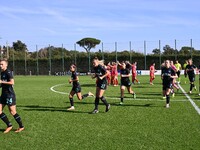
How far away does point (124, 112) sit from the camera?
12.1 meters

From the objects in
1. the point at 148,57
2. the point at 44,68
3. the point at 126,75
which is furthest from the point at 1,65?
the point at 44,68

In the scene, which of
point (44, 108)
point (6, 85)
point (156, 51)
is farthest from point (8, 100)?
point (156, 51)

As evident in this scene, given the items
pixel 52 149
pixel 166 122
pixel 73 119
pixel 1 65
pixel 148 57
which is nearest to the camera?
pixel 52 149

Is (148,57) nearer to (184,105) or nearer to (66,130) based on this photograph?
(184,105)

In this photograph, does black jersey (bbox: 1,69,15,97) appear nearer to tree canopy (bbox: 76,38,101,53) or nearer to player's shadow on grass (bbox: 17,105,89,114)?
player's shadow on grass (bbox: 17,105,89,114)

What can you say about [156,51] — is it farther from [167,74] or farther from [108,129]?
[108,129]

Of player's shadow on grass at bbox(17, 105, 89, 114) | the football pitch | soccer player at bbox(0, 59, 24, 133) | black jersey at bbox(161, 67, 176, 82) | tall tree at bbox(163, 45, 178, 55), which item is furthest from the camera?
tall tree at bbox(163, 45, 178, 55)

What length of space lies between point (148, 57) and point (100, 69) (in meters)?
41.0

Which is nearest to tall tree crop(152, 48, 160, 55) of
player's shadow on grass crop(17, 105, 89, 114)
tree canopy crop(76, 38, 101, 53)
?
tree canopy crop(76, 38, 101, 53)

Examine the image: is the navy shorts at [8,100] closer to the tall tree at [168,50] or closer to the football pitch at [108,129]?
the football pitch at [108,129]

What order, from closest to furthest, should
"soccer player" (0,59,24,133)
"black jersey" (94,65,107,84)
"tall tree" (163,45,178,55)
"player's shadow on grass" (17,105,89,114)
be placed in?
"soccer player" (0,59,24,133), "black jersey" (94,65,107,84), "player's shadow on grass" (17,105,89,114), "tall tree" (163,45,178,55)

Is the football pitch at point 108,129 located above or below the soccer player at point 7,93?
below

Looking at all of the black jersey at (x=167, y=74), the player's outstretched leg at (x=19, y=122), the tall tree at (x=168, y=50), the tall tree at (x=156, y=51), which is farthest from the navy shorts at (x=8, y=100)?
the tall tree at (x=156, y=51)

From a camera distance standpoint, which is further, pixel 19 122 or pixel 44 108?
pixel 44 108
